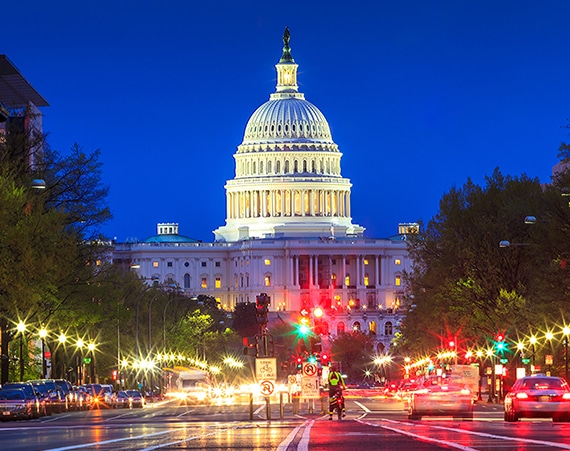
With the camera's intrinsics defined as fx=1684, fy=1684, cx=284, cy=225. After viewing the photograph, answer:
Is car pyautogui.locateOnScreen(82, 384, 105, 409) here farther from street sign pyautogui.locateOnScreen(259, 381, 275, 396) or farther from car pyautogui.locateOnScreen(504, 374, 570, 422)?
car pyautogui.locateOnScreen(504, 374, 570, 422)

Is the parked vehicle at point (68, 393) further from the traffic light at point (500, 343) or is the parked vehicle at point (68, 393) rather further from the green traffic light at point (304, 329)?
the traffic light at point (500, 343)

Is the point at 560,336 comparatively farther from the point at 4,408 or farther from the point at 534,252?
the point at 4,408

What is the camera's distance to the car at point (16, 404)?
2334 inches

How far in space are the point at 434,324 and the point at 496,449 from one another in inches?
3696

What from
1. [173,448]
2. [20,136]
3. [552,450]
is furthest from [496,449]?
[20,136]

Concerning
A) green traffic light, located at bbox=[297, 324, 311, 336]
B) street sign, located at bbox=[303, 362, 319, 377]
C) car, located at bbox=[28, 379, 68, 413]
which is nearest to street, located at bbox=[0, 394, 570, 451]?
street sign, located at bbox=[303, 362, 319, 377]

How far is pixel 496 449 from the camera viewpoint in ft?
91.1

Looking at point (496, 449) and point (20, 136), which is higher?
point (20, 136)

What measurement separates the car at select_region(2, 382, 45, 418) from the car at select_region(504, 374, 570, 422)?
73.1ft

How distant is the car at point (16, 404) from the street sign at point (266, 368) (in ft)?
36.3

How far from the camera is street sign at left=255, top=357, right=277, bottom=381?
173 feet

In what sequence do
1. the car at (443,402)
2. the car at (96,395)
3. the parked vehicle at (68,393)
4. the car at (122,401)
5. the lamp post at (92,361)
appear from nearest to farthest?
the car at (443,402) < the parked vehicle at (68,393) < the car at (96,395) < the car at (122,401) < the lamp post at (92,361)

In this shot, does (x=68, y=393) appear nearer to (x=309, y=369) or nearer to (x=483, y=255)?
(x=309, y=369)

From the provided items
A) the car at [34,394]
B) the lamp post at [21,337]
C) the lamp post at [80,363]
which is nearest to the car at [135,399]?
the lamp post at [80,363]
